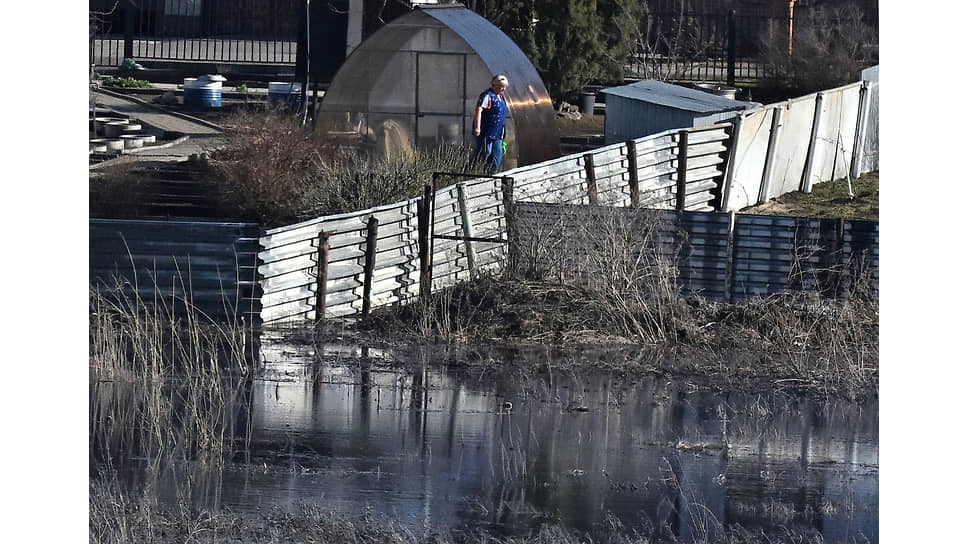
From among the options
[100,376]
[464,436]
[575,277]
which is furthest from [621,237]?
[100,376]

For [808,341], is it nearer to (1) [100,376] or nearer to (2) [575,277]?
(2) [575,277]

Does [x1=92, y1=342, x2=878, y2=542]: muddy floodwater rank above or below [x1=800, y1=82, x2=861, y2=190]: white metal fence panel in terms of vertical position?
below

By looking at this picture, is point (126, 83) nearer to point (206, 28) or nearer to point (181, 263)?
point (206, 28)

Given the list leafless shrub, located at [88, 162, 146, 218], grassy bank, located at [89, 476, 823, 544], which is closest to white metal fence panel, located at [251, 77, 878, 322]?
grassy bank, located at [89, 476, 823, 544]

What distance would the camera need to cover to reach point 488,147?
60.1 ft

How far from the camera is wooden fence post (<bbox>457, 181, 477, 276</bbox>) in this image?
12.8m

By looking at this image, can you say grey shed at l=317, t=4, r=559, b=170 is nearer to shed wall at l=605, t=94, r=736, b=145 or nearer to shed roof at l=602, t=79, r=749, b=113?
shed wall at l=605, t=94, r=736, b=145

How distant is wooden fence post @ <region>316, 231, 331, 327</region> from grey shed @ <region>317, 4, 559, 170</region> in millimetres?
8268

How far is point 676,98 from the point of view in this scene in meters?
22.1

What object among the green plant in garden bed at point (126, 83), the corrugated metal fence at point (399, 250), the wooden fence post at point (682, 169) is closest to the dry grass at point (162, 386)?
the corrugated metal fence at point (399, 250)

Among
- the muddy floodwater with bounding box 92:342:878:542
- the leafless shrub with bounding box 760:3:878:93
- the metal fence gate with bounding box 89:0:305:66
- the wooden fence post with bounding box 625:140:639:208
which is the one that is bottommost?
the muddy floodwater with bounding box 92:342:878:542

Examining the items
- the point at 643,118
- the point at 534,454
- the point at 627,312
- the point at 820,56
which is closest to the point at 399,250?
the point at 627,312

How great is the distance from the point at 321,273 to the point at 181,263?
117 centimetres

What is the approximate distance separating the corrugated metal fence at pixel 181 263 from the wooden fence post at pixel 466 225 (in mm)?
2155
